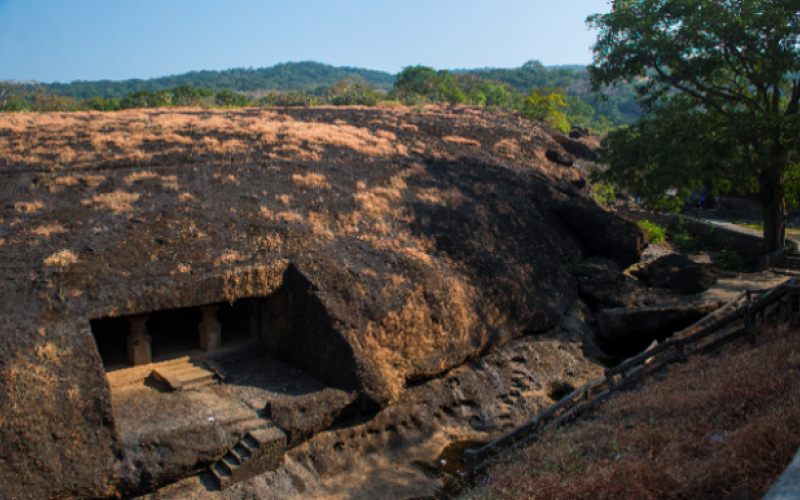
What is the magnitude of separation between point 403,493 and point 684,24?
17969 millimetres

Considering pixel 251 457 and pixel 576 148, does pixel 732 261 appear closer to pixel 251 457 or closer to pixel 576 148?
pixel 251 457

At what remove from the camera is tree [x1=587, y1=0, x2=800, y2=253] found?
18852 mm

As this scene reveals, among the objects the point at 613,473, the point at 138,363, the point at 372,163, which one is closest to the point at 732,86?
the point at 372,163

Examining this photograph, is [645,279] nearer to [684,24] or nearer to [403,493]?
[684,24]

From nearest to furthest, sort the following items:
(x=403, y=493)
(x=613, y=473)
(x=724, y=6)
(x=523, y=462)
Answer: (x=613, y=473) < (x=523, y=462) < (x=403, y=493) < (x=724, y=6)

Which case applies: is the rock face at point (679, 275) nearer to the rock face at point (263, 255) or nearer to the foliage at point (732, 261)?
the rock face at point (263, 255)

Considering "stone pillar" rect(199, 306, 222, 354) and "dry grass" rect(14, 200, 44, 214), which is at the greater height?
"dry grass" rect(14, 200, 44, 214)

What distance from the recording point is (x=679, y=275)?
64.4ft

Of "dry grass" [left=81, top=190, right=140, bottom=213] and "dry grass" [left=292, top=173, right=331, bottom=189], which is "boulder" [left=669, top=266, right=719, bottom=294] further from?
"dry grass" [left=81, top=190, right=140, bottom=213]

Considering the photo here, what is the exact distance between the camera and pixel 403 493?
11.5m

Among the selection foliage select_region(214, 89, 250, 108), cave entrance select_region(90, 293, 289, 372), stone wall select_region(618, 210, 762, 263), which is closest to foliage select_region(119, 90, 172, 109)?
foliage select_region(214, 89, 250, 108)

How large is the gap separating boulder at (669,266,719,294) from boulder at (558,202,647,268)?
2.13m

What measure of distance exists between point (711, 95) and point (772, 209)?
4.79m

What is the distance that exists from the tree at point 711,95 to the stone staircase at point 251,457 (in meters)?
15.5
